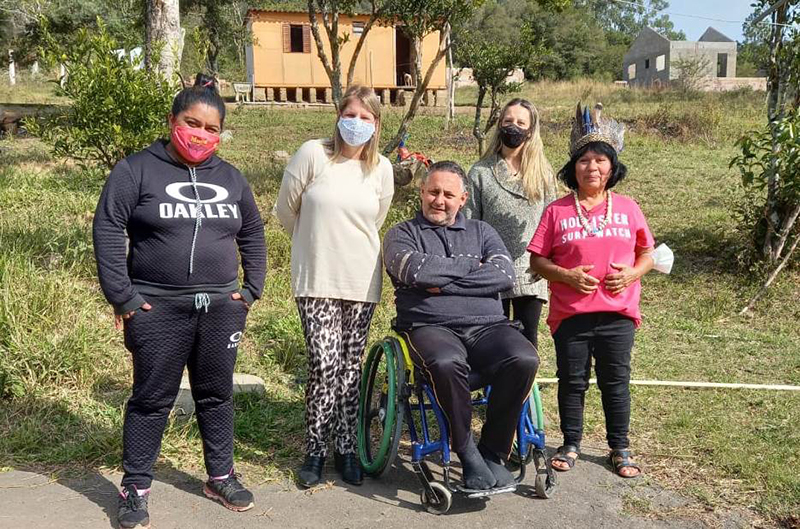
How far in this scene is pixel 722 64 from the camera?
3753 centimetres

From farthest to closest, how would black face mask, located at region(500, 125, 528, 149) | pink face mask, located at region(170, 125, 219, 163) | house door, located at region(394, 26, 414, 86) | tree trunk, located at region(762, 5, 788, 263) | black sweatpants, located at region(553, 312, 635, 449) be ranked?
1. house door, located at region(394, 26, 414, 86)
2. tree trunk, located at region(762, 5, 788, 263)
3. black face mask, located at region(500, 125, 528, 149)
4. black sweatpants, located at region(553, 312, 635, 449)
5. pink face mask, located at region(170, 125, 219, 163)

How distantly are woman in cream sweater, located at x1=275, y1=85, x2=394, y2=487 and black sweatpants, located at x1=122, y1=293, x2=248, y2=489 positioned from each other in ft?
1.40

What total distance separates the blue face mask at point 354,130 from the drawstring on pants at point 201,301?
0.98 metres

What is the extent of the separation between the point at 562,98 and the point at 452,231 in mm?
20932

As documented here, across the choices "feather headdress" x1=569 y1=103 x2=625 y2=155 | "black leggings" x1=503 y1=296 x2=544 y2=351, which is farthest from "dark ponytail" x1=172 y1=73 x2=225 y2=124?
"black leggings" x1=503 y1=296 x2=544 y2=351

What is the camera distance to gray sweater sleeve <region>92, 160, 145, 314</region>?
3.02 m

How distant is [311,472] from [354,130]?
5.38 ft

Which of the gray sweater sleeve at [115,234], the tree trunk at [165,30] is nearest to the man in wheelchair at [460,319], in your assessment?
the gray sweater sleeve at [115,234]

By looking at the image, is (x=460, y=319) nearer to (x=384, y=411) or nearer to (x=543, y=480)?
(x=384, y=411)

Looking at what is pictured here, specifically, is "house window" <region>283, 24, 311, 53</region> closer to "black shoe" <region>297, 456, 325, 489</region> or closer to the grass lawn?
the grass lawn

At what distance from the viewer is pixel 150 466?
3.31 metres

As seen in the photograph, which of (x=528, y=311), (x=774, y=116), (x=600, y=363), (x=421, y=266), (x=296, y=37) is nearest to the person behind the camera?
(x=421, y=266)

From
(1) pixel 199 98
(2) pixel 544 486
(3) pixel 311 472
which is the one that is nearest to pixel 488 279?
(2) pixel 544 486

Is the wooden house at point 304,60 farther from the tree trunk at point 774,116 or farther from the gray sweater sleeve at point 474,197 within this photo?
the gray sweater sleeve at point 474,197
